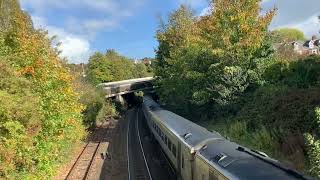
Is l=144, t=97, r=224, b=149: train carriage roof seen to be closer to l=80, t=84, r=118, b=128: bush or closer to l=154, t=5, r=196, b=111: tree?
l=154, t=5, r=196, b=111: tree

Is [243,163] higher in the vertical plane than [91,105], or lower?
lower

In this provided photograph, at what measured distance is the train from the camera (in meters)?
9.59

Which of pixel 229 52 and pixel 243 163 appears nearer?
pixel 243 163

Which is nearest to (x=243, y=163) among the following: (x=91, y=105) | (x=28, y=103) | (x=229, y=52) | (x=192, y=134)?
(x=192, y=134)

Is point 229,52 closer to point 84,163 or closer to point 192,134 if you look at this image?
point 84,163

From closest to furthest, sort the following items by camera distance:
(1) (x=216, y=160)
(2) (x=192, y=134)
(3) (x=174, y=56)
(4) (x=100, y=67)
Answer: (1) (x=216, y=160) < (2) (x=192, y=134) < (3) (x=174, y=56) < (4) (x=100, y=67)

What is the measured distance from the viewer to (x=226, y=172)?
35.1 feet

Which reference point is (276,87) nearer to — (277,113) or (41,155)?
(277,113)

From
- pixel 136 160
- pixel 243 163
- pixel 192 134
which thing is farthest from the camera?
pixel 136 160

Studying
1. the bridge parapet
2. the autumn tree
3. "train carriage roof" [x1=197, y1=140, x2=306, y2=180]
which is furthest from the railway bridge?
"train carriage roof" [x1=197, y1=140, x2=306, y2=180]

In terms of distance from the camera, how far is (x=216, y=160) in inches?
481

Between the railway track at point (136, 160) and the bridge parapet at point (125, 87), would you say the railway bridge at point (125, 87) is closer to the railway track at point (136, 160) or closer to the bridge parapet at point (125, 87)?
the bridge parapet at point (125, 87)

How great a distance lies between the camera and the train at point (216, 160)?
31.5 ft

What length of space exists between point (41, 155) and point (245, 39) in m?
15.0
